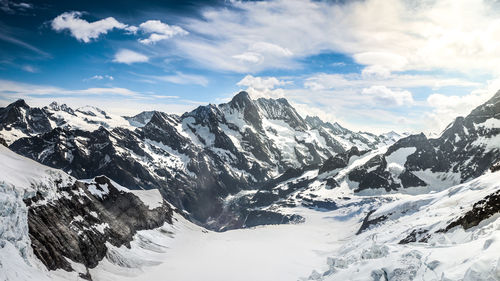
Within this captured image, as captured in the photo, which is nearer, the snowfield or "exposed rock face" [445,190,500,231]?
the snowfield

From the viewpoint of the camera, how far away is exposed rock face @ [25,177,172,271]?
60750mm

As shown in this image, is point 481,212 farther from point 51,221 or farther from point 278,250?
point 278,250

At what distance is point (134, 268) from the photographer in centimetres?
8956

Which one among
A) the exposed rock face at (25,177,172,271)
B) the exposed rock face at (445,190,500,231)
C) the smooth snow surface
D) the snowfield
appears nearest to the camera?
the snowfield

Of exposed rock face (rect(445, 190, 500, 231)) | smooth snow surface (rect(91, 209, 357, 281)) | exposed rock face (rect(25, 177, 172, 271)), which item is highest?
exposed rock face (rect(445, 190, 500, 231))

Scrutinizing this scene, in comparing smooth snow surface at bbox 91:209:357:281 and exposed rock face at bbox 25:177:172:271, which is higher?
exposed rock face at bbox 25:177:172:271

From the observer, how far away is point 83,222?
272 ft

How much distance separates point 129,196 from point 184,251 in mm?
27432

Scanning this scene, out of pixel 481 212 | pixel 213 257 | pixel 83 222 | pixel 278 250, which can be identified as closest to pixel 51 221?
pixel 83 222

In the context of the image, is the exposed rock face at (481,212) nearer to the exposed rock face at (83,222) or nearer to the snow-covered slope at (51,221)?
the snow-covered slope at (51,221)

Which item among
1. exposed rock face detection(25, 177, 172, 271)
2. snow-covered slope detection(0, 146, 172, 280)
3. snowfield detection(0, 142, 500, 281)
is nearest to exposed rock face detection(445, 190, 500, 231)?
snowfield detection(0, 142, 500, 281)

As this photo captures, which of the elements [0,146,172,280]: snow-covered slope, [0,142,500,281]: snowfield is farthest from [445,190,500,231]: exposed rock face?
[0,146,172,280]: snow-covered slope

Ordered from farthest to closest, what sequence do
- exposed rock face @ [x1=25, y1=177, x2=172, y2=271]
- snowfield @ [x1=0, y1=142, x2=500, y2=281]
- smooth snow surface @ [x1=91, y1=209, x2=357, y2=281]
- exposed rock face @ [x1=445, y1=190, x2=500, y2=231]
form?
smooth snow surface @ [x1=91, y1=209, x2=357, y2=281]
exposed rock face @ [x1=25, y1=177, x2=172, y2=271]
exposed rock face @ [x1=445, y1=190, x2=500, y2=231]
snowfield @ [x1=0, y1=142, x2=500, y2=281]

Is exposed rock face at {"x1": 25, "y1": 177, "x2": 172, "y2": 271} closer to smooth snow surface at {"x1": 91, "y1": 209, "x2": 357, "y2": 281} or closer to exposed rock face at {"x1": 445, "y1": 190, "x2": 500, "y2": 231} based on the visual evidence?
smooth snow surface at {"x1": 91, "y1": 209, "x2": 357, "y2": 281}
